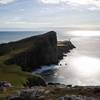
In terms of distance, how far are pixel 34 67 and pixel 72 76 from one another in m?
32.9

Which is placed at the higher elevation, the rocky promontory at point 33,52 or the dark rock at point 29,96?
the dark rock at point 29,96

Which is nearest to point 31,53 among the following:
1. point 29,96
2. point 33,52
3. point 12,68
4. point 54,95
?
point 33,52

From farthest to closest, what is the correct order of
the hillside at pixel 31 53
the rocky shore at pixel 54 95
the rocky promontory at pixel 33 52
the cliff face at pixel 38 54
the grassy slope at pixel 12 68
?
the rocky promontory at pixel 33 52
the cliff face at pixel 38 54
the hillside at pixel 31 53
the grassy slope at pixel 12 68
the rocky shore at pixel 54 95

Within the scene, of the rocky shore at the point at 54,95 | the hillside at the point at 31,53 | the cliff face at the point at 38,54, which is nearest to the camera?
the rocky shore at the point at 54,95

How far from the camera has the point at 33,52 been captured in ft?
571

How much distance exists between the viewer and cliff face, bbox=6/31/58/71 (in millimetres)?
159625

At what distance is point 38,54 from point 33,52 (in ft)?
11.1

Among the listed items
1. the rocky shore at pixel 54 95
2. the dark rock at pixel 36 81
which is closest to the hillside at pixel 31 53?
the dark rock at pixel 36 81

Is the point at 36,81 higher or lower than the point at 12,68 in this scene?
lower

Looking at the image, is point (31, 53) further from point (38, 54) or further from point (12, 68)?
point (12, 68)

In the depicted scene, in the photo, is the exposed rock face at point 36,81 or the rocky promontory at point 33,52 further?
the rocky promontory at point 33,52

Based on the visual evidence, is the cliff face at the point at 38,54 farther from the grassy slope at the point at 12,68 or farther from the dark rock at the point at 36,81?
the dark rock at the point at 36,81

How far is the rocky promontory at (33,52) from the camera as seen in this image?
160 metres

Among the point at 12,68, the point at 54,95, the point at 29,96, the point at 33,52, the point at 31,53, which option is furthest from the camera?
the point at 33,52
